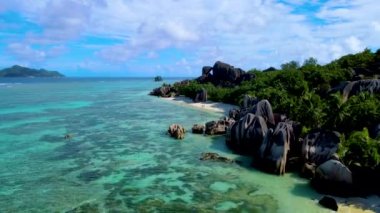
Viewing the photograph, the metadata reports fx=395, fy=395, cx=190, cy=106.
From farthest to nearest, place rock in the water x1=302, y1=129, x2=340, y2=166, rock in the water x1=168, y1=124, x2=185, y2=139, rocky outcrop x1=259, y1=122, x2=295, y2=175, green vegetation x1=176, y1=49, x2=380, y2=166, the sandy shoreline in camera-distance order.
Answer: the sandy shoreline < rock in the water x1=168, y1=124, x2=185, y2=139 < rocky outcrop x1=259, y1=122, x2=295, y2=175 < rock in the water x1=302, y1=129, x2=340, y2=166 < green vegetation x1=176, y1=49, x2=380, y2=166

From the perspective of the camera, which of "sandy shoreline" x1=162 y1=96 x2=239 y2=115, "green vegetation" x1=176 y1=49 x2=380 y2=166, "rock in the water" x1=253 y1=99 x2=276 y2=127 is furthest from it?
"sandy shoreline" x1=162 y1=96 x2=239 y2=115

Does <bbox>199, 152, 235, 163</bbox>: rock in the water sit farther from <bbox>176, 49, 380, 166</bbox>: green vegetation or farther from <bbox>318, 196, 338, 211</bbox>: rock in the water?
<bbox>318, 196, 338, 211</bbox>: rock in the water

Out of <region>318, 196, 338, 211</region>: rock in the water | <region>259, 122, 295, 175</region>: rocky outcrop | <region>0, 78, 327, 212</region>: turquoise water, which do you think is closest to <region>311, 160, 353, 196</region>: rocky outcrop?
<region>0, 78, 327, 212</region>: turquoise water

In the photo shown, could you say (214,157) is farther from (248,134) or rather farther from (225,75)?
(225,75)

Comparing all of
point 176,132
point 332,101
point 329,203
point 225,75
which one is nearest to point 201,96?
point 225,75

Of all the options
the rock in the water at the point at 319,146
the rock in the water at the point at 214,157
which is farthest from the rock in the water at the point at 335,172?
the rock in the water at the point at 214,157

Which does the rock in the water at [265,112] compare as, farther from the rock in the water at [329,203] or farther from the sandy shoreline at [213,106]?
the sandy shoreline at [213,106]
